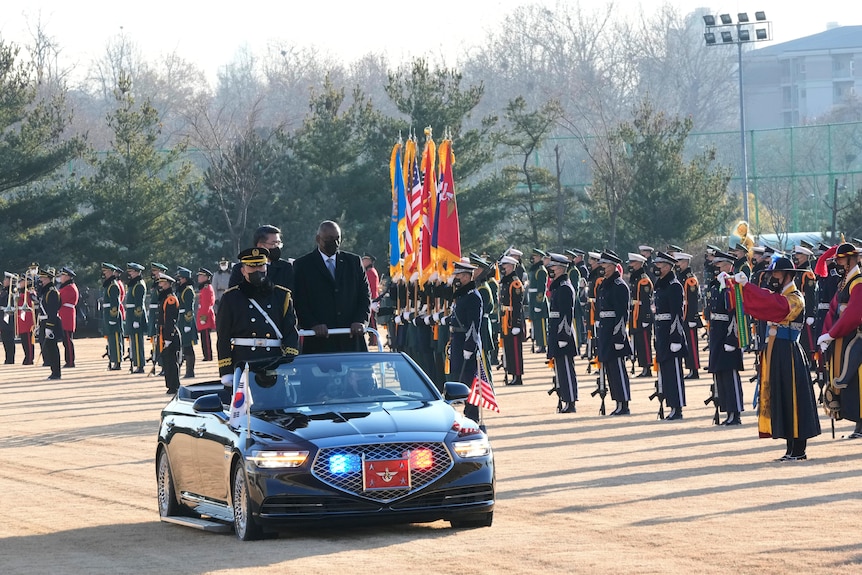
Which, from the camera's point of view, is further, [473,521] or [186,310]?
[186,310]

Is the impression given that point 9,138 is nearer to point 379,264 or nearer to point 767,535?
point 379,264

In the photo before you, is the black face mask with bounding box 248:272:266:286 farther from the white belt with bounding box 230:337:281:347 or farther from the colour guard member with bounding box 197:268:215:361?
the colour guard member with bounding box 197:268:215:361

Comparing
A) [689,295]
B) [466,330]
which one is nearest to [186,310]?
[689,295]

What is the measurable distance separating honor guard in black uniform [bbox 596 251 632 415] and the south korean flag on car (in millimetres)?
9669

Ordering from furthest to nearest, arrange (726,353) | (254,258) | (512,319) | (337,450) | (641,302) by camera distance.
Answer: (512,319)
(641,302)
(726,353)
(254,258)
(337,450)

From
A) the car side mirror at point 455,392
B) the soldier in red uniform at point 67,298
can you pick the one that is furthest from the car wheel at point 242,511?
the soldier in red uniform at point 67,298

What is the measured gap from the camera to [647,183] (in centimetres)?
4756

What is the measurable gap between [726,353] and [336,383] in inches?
319

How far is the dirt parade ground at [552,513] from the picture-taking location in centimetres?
959

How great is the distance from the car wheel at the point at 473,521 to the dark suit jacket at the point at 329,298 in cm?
313

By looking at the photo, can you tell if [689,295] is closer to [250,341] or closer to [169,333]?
[169,333]

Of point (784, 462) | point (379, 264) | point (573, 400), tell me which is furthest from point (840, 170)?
point (784, 462)

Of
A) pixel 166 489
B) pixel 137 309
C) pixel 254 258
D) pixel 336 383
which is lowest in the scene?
pixel 166 489

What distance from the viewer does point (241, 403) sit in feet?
36.1
